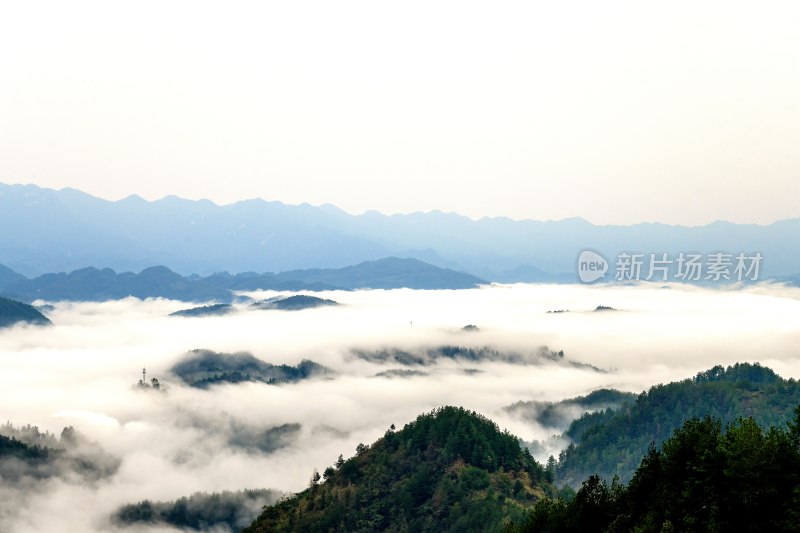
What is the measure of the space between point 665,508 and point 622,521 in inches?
277

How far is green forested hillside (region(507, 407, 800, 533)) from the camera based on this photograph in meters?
67.7

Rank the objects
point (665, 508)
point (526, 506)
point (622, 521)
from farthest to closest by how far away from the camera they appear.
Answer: point (526, 506) < point (622, 521) < point (665, 508)

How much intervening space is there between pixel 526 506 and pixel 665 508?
99920 millimetres

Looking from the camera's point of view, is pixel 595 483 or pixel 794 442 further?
pixel 595 483

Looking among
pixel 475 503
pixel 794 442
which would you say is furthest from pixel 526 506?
pixel 794 442

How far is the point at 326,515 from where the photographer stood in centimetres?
19288

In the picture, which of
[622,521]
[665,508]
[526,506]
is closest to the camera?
[665,508]

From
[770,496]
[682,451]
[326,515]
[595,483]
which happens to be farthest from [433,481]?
[770,496]

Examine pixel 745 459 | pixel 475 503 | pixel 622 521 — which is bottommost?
pixel 475 503

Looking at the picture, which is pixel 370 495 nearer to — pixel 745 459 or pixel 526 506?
pixel 526 506

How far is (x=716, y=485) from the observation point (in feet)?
236

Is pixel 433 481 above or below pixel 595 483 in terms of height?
below

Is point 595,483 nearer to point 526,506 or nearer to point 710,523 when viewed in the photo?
point 710,523

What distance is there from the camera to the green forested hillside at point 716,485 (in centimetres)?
6765
